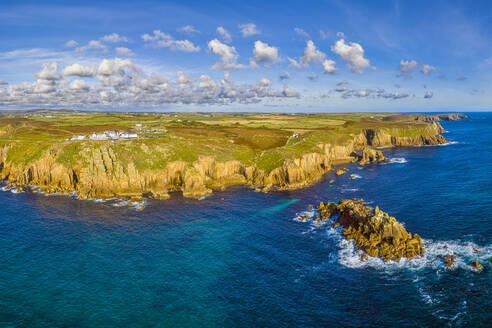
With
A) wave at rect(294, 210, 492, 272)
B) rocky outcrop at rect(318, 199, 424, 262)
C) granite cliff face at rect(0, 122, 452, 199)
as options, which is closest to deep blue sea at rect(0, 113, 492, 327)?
wave at rect(294, 210, 492, 272)

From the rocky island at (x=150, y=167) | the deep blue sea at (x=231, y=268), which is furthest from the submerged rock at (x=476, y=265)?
the rocky island at (x=150, y=167)

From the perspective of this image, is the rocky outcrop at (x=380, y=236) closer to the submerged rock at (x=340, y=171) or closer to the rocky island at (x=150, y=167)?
the rocky island at (x=150, y=167)

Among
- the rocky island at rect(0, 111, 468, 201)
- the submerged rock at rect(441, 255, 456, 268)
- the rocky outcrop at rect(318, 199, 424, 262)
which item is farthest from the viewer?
the rocky island at rect(0, 111, 468, 201)

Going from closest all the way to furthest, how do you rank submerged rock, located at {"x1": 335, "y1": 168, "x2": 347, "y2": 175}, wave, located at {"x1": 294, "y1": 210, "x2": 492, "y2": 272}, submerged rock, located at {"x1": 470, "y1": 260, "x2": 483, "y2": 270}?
submerged rock, located at {"x1": 470, "y1": 260, "x2": 483, "y2": 270} < wave, located at {"x1": 294, "y1": 210, "x2": 492, "y2": 272} < submerged rock, located at {"x1": 335, "y1": 168, "x2": 347, "y2": 175}

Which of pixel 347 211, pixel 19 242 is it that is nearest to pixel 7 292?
pixel 19 242

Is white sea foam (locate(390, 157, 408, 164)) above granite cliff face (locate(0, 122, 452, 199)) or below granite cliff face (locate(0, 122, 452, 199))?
above

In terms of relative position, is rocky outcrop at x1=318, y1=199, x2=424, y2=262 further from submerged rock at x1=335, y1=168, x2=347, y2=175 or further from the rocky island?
submerged rock at x1=335, y1=168, x2=347, y2=175

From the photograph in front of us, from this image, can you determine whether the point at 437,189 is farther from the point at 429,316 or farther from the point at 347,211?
the point at 429,316
